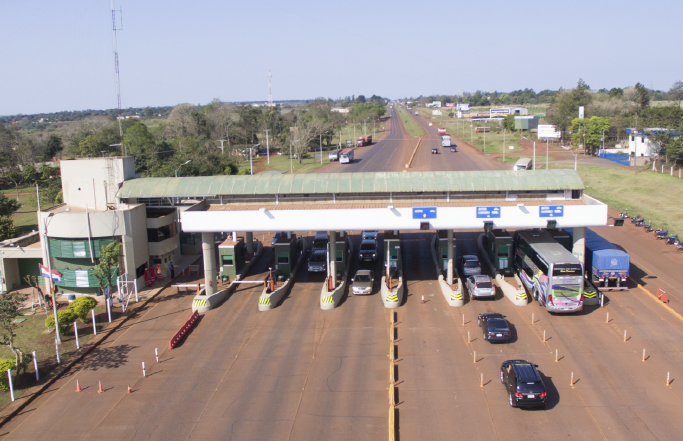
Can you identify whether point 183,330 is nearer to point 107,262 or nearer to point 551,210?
point 107,262

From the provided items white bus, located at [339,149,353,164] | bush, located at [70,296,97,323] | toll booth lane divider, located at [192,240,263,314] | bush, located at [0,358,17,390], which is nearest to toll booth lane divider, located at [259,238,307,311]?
toll booth lane divider, located at [192,240,263,314]

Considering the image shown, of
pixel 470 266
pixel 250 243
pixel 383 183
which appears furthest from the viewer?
pixel 250 243

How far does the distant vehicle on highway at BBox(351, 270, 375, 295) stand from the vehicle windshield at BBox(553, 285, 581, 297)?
35.5 feet

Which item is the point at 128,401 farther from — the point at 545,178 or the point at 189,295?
the point at 545,178

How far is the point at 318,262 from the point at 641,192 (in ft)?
148

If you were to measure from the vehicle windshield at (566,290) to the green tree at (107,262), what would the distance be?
2547 cm

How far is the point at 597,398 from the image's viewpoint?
20.4 m

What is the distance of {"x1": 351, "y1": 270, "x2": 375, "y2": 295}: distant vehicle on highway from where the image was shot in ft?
109

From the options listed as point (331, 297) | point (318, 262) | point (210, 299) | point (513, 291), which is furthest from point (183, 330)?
point (513, 291)

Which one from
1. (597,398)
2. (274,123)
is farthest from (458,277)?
(274,123)

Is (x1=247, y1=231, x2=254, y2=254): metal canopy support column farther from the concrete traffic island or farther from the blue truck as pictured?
the blue truck

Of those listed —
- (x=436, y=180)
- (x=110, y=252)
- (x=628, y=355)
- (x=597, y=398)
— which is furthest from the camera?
(x=436, y=180)

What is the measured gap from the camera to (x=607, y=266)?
32.0 m

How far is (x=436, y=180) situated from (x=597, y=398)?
17.6 meters
